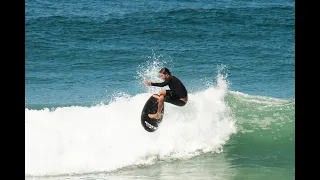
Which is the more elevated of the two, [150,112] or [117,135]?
[117,135]

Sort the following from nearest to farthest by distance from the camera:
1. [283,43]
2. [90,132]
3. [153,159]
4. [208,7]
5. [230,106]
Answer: [153,159] < [90,132] < [230,106] < [283,43] < [208,7]

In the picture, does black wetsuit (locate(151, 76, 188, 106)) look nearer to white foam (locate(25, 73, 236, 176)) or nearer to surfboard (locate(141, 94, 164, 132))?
surfboard (locate(141, 94, 164, 132))

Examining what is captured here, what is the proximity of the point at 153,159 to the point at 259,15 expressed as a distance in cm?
1889

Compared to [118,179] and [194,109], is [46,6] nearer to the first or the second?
[194,109]

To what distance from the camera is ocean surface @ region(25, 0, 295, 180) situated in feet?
33.1

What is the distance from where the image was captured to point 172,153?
10688 mm

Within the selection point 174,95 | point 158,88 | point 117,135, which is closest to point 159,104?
point 174,95

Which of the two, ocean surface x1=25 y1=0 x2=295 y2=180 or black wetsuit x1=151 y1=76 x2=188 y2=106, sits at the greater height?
ocean surface x1=25 y1=0 x2=295 y2=180

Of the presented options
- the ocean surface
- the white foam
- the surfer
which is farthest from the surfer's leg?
the white foam

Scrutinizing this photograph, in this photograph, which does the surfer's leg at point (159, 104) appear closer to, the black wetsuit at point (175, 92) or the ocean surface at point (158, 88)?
the black wetsuit at point (175, 92)

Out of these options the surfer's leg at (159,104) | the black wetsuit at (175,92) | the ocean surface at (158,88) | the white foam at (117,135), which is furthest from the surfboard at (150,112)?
the white foam at (117,135)

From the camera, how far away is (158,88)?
530 inches

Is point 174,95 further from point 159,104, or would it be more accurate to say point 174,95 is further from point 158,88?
point 158,88
